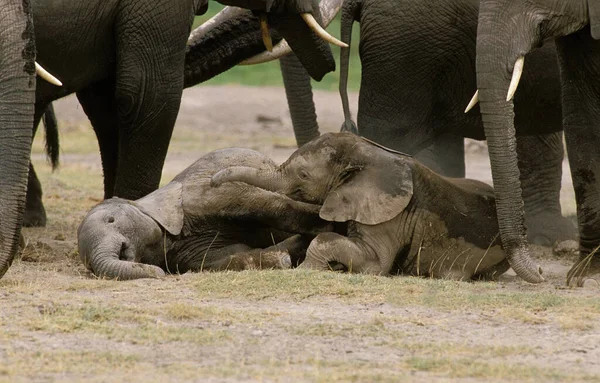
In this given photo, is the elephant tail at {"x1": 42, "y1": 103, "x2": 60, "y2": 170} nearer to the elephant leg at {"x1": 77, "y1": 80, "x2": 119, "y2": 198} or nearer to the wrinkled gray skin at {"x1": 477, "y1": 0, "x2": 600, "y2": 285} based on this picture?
the elephant leg at {"x1": 77, "y1": 80, "x2": 119, "y2": 198}

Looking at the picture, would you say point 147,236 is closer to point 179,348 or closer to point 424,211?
point 424,211

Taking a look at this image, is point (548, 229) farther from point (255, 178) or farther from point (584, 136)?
point (255, 178)

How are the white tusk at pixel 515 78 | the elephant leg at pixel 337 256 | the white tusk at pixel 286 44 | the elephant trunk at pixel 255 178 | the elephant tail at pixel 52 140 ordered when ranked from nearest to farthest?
1. the white tusk at pixel 515 78
2. the elephant leg at pixel 337 256
3. the elephant trunk at pixel 255 178
4. the white tusk at pixel 286 44
5. the elephant tail at pixel 52 140

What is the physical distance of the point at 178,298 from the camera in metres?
6.11

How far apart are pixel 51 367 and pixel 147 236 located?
2296mm

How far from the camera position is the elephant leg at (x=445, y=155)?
29.2 ft

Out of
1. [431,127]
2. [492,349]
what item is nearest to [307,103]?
[431,127]

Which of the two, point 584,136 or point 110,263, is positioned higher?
point 584,136

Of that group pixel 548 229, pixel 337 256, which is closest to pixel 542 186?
pixel 548 229

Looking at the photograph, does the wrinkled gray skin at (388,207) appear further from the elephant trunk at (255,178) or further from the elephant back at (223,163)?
the elephant back at (223,163)

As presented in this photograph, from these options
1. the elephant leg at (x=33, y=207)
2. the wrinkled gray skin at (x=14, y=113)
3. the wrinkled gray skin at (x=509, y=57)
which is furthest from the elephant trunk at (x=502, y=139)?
the elephant leg at (x=33, y=207)

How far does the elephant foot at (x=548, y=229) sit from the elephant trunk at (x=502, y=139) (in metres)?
2.97

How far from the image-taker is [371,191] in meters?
7.11

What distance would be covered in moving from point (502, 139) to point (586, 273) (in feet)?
3.53
